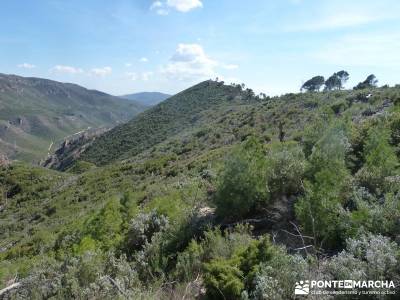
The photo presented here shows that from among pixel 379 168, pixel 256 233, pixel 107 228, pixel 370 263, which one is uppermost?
pixel 379 168

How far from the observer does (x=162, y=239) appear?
752cm

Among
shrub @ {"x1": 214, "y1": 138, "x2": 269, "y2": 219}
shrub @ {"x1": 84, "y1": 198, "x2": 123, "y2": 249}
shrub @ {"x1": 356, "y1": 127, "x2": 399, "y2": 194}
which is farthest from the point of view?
shrub @ {"x1": 84, "y1": 198, "x2": 123, "y2": 249}

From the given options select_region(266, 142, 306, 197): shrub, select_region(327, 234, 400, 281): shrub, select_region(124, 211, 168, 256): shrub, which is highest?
select_region(266, 142, 306, 197): shrub

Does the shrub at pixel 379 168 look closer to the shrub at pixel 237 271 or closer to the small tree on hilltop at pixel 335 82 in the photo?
the shrub at pixel 237 271

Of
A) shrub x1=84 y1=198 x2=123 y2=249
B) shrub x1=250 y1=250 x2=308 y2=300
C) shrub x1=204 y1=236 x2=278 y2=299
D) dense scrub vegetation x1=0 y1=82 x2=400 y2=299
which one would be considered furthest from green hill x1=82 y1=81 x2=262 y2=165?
shrub x1=250 y1=250 x2=308 y2=300

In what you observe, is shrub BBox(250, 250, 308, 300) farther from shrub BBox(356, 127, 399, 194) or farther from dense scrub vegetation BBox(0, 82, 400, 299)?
shrub BBox(356, 127, 399, 194)

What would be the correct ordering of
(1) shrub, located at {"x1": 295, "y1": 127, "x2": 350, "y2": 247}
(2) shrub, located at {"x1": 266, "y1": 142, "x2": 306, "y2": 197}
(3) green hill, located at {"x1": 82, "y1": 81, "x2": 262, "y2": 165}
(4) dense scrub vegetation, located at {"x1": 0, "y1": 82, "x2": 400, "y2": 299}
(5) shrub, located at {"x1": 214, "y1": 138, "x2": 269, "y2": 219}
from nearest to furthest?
(4) dense scrub vegetation, located at {"x1": 0, "y1": 82, "x2": 400, "y2": 299} < (1) shrub, located at {"x1": 295, "y1": 127, "x2": 350, "y2": 247} < (5) shrub, located at {"x1": 214, "y1": 138, "x2": 269, "y2": 219} < (2) shrub, located at {"x1": 266, "y1": 142, "x2": 306, "y2": 197} < (3) green hill, located at {"x1": 82, "y1": 81, "x2": 262, "y2": 165}

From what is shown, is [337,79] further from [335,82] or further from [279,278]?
[279,278]

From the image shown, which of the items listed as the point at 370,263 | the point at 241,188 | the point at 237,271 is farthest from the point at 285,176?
the point at 370,263

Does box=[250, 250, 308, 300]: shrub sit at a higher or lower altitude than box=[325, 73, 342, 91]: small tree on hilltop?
lower

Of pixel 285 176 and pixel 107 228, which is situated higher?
pixel 285 176

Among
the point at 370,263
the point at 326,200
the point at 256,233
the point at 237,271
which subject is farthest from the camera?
the point at 256,233

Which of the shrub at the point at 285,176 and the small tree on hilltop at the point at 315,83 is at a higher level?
the small tree on hilltop at the point at 315,83

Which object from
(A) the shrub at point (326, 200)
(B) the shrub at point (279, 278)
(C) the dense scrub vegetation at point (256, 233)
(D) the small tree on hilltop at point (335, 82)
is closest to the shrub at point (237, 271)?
(C) the dense scrub vegetation at point (256, 233)
